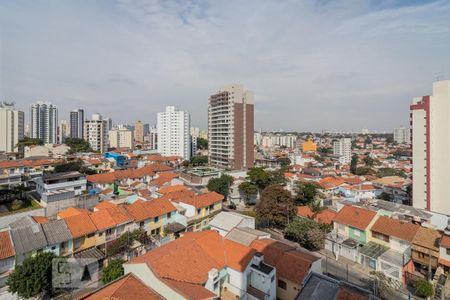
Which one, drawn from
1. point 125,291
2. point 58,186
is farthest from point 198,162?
point 125,291

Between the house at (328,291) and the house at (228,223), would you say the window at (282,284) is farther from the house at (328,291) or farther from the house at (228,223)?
the house at (228,223)

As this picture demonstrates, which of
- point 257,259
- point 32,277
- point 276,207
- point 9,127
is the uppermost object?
point 9,127

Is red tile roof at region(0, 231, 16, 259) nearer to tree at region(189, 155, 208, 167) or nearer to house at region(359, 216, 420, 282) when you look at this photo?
house at region(359, 216, 420, 282)

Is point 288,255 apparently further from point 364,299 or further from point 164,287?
point 164,287

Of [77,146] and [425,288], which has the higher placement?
[77,146]

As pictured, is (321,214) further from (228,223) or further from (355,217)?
(228,223)

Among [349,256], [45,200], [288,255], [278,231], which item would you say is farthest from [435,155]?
[45,200]
